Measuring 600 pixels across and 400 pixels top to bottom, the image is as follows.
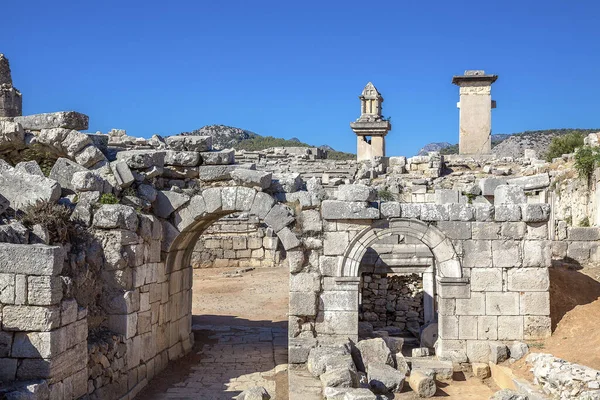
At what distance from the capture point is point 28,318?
6516 mm

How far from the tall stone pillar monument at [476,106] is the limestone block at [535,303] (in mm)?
17177

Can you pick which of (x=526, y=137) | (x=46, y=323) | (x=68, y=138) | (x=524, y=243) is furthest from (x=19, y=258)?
(x=526, y=137)

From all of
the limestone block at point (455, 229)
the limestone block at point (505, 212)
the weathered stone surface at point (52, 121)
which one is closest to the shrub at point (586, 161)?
the limestone block at point (505, 212)

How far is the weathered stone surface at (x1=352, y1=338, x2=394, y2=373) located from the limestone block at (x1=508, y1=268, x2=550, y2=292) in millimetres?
2364

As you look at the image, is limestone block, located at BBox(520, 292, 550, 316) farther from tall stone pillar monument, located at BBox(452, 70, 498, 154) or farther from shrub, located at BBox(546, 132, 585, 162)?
shrub, located at BBox(546, 132, 585, 162)

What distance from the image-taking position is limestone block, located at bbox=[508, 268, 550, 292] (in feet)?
32.4

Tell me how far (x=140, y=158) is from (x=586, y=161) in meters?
13.4

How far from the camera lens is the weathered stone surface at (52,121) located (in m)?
9.05

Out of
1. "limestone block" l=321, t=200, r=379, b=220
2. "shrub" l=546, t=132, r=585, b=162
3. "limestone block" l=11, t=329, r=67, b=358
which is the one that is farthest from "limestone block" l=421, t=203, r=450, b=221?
"shrub" l=546, t=132, r=585, b=162

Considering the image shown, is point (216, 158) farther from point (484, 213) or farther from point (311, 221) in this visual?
point (484, 213)

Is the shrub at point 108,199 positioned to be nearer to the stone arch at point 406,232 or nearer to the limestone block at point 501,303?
the stone arch at point 406,232

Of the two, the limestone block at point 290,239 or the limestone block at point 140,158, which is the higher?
the limestone block at point 140,158

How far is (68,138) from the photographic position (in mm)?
9023

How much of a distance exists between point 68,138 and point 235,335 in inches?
223
